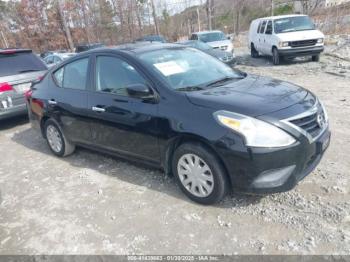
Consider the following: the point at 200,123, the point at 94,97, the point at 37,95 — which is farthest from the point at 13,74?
the point at 200,123

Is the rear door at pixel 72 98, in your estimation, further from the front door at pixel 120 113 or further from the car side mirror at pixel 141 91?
the car side mirror at pixel 141 91

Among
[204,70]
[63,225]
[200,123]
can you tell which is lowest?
[63,225]

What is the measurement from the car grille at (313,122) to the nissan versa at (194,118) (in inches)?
0.4

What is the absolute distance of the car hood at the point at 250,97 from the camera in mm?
3146

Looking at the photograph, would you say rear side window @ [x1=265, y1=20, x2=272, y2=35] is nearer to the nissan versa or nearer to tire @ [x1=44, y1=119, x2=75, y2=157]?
the nissan versa

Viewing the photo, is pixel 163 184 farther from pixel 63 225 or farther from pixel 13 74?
pixel 13 74

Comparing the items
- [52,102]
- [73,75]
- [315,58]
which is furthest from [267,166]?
[315,58]

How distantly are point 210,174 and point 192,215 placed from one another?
47 cm

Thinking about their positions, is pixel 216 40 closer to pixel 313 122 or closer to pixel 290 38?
pixel 290 38

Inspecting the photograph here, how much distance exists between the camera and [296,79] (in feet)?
32.0

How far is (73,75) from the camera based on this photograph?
4793mm

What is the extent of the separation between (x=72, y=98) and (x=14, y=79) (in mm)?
3105

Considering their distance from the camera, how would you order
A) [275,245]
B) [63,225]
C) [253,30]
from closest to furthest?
[275,245] < [63,225] < [253,30]

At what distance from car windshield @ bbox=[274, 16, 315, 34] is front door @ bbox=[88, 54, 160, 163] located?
1013 cm
